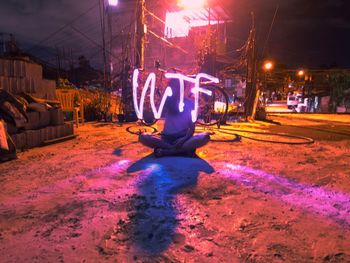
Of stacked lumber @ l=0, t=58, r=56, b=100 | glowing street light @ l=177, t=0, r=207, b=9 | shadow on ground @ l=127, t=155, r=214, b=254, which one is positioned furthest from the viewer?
glowing street light @ l=177, t=0, r=207, b=9

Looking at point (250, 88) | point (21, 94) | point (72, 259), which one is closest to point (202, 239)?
point (72, 259)

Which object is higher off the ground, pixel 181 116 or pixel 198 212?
pixel 181 116

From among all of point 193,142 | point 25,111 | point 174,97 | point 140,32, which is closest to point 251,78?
point 140,32

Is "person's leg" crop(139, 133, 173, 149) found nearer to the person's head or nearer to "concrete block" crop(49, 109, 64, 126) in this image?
the person's head

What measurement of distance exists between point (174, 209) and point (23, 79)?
8.03 m

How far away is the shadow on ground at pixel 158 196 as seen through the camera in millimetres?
3293

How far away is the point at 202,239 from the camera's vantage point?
3.27 m

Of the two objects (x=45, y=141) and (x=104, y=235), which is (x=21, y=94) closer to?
(x=45, y=141)

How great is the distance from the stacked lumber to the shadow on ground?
5.35 metres

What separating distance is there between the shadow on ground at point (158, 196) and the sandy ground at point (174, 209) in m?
0.02

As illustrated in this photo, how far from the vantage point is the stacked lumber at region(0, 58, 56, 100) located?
28.8 ft

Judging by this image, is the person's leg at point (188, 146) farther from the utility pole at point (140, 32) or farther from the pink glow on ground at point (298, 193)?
the utility pole at point (140, 32)

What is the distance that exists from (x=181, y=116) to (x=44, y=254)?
4.85 metres

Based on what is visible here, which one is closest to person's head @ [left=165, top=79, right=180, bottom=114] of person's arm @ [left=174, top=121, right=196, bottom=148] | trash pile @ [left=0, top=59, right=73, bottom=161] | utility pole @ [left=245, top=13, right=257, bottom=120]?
person's arm @ [left=174, top=121, right=196, bottom=148]
